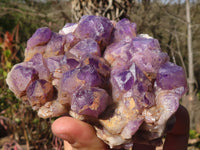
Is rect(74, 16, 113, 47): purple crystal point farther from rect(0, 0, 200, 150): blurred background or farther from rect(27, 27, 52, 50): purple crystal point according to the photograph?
rect(0, 0, 200, 150): blurred background

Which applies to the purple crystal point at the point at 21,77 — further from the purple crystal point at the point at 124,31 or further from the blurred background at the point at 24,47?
the blurred background at the point at 24,47

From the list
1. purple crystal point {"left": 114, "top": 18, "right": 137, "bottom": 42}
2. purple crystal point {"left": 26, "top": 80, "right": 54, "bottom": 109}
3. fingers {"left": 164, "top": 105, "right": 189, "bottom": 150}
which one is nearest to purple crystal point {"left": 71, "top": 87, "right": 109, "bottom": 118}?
purple crystal point {"left": 26, "top": 80, "right": 54, "bottom": 109}

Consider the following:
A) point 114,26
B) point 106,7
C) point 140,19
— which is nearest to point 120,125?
point 114,26

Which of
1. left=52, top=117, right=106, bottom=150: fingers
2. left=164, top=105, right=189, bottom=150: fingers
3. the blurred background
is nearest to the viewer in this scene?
left=52, top=117, right=106, bottom=150: fingers

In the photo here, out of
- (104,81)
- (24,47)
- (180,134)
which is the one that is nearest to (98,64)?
(104,81)

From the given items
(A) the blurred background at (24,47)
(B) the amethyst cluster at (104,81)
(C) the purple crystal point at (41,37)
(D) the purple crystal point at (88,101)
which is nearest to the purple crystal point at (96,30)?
(B) the amethyst cluster at (104,81)

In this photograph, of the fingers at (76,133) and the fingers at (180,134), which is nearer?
the fingers at (76,133)
